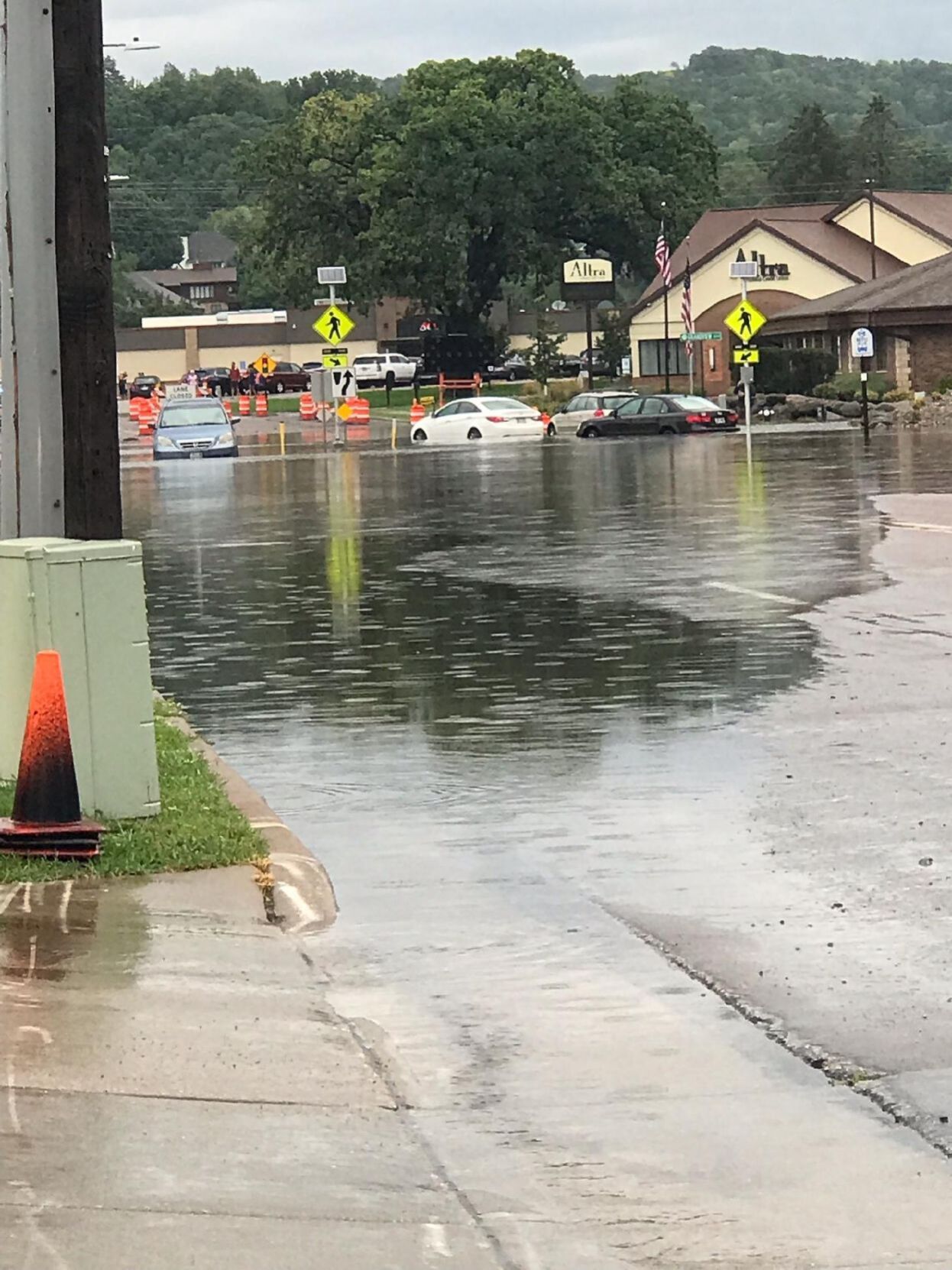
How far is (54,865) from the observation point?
27.8 ft

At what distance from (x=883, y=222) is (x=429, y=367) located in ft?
76.8

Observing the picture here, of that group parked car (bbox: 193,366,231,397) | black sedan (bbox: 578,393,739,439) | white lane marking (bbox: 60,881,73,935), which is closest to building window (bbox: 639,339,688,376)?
parked car (bbox: 193,366,231,397)

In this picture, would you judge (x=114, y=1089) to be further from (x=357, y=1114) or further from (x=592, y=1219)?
(x=592, y=1219)

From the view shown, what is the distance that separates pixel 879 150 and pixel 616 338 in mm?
84202

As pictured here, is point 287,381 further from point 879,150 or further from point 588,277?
point 879,150

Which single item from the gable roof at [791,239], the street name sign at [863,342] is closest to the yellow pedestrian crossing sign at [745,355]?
the street name sign at [863,342]

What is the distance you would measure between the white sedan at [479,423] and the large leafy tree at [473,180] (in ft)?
114

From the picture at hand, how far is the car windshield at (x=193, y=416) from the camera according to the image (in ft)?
172

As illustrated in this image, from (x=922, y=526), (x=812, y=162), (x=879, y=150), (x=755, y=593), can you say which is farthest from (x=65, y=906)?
(x=879, y=150)

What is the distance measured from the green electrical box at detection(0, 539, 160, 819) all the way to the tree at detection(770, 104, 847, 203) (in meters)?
160

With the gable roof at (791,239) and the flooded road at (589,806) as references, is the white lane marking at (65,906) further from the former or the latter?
the gable roof at (791,239)

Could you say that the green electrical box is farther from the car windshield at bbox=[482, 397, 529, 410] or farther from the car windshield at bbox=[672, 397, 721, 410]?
the car windshield at bbox=[672, 397, 721, 410]

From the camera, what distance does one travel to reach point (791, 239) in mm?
83312

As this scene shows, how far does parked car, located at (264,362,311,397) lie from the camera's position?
114562 mm
